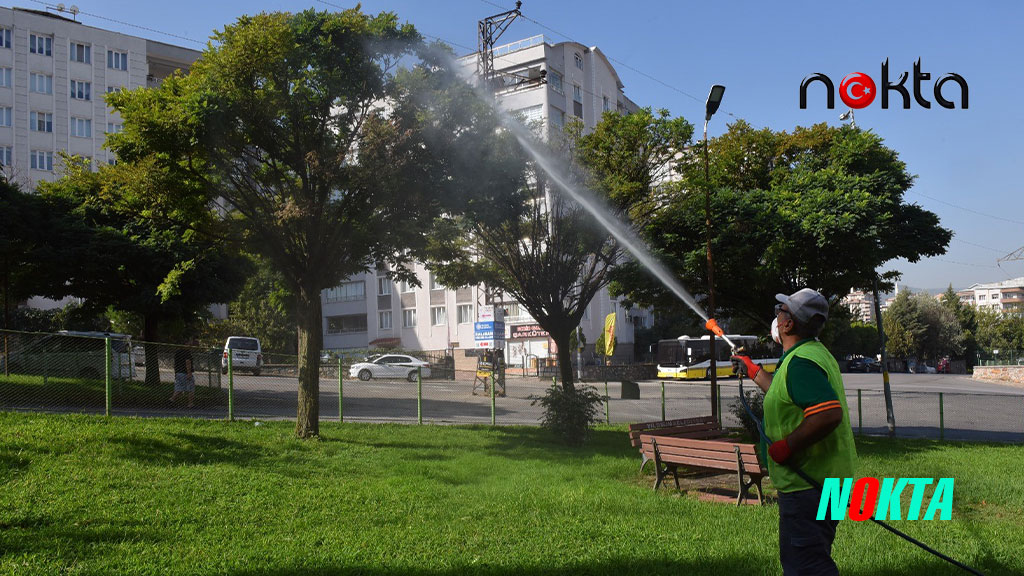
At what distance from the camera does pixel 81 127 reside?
54375 millimetres

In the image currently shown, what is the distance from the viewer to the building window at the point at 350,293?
199ft

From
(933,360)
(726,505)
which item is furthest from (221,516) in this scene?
(933,360)

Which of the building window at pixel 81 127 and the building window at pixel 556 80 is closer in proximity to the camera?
the building window at pixel 556 80

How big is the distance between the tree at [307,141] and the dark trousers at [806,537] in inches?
391

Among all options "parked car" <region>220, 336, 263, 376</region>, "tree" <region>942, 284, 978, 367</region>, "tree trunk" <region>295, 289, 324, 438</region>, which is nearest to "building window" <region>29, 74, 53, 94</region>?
"parked car" <region>220, 336, 263, 376</region>

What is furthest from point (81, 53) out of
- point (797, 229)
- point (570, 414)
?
point (797, 229)

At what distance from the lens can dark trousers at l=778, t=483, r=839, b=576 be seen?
3.42 meters

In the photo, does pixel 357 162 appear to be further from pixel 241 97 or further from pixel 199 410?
pixel 199 410

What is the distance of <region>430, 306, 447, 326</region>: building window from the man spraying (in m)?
52.4

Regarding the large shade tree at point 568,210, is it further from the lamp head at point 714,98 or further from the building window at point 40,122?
the building window at point 40,122

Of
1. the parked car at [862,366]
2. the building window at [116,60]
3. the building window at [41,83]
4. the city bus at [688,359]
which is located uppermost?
the building window at [116,60]

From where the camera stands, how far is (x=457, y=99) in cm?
1284

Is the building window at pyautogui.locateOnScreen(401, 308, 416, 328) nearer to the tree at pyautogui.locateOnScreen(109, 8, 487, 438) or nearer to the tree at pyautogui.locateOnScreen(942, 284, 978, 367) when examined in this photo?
the tree at pyautogui.locateOnScreen(109, 8, 487, 438)

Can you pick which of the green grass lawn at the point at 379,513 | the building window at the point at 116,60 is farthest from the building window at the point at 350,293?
the green grass lawn at the point at 379,513
